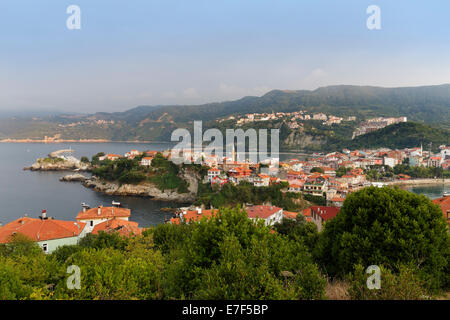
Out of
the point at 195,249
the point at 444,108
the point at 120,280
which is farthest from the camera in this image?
the point at 444,108

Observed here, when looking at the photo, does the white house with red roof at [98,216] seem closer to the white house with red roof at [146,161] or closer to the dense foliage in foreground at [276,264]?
the dense foliage in foreground at [276,264]

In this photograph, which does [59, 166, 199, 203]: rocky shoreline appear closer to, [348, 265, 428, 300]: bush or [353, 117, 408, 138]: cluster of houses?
[348, 265, 428, 300]: bush

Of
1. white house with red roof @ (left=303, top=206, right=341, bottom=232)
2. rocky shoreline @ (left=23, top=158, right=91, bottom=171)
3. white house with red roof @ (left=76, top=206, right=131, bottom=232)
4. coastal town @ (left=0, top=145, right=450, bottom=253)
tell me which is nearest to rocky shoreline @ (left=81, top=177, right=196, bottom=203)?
coastal town @ (left=0, top=145, right=450, bottom=253)

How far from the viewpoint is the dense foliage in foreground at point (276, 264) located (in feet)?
13.2

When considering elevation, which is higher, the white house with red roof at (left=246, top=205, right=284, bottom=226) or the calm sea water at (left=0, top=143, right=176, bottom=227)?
the white house with red roof at (left=246, top=205, right=284, bottom=226)

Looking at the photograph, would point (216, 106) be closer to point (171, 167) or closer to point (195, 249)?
point (171, 167)

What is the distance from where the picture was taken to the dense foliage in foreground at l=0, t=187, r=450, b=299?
13.2ft

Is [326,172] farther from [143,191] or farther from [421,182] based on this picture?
[143,191]

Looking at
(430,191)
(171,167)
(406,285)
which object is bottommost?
(430,191)

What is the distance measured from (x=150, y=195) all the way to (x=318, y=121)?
70.0m

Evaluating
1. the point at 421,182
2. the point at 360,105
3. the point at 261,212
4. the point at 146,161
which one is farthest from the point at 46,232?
the point at 360,105

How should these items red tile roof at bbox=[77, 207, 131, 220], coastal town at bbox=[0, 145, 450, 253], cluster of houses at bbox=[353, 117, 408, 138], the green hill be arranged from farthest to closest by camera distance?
cluster of houses at bbox=[353, 117, 408, 138]
the green hill
red tile roof at bbox=[77, 207, 131, 220]
coastal town at bbox=[0, 145, 450, 253]

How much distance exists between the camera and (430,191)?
123 ft
